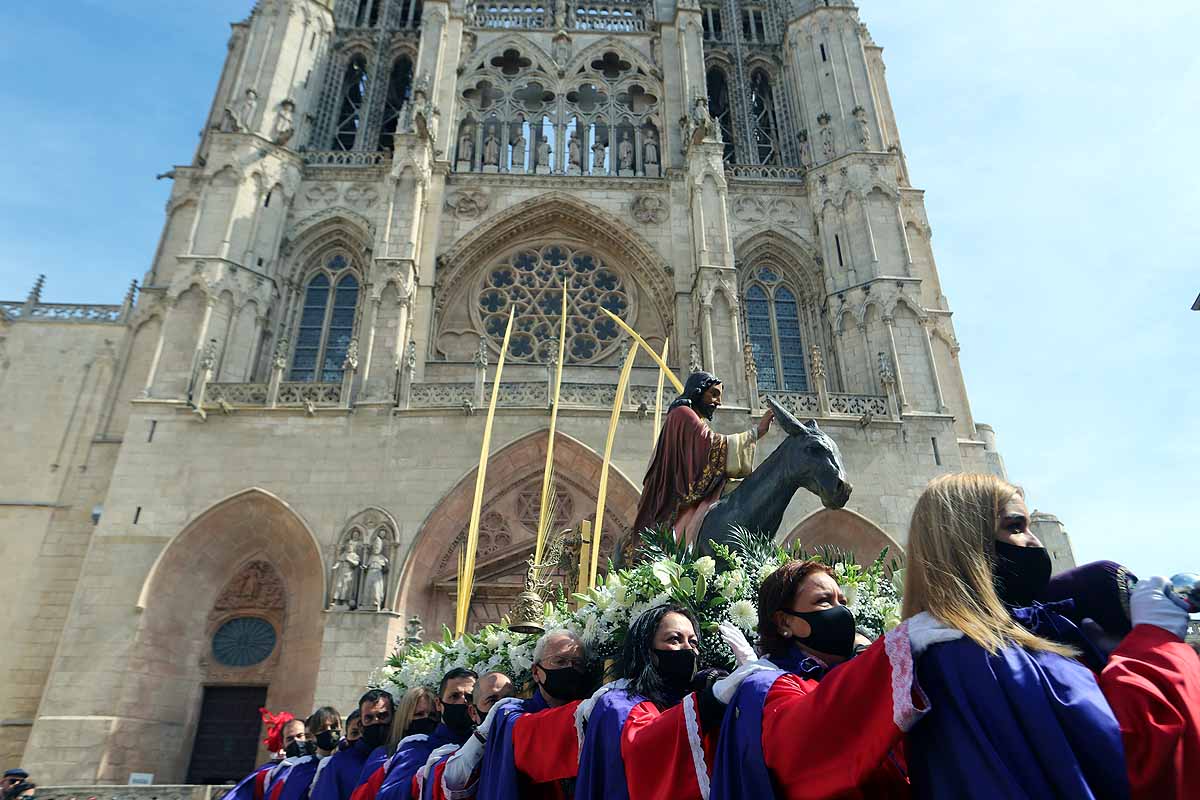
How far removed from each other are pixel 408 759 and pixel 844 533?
37.0ft

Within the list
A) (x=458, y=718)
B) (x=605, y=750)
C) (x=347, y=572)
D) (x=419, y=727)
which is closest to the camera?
(x=605, y=750)

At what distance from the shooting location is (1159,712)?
1.40 meters

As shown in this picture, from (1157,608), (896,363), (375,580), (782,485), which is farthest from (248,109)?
(1157,608)

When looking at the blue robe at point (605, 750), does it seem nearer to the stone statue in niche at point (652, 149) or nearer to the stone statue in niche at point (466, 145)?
the stone statue in niche at point (652, 149)

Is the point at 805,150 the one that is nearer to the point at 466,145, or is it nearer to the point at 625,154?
the point at 625,154

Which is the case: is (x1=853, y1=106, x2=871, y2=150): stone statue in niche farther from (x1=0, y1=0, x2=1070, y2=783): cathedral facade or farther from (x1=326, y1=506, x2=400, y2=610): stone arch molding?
(x1=326, y1=506, x2=400, y2=610): stone arch molding

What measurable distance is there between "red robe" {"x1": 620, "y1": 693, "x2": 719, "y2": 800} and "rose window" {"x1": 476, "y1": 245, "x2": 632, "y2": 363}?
14.6 metres

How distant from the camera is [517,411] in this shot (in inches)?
548

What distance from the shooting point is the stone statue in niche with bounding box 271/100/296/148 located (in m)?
17.4

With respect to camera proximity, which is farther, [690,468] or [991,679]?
[690,468]

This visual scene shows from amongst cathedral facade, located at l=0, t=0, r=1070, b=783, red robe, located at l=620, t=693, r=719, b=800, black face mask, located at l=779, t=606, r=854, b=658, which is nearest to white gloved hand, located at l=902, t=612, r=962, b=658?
black face mask, located at l=779, t=606, r=854, b=658

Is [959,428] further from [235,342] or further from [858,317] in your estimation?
[235,342]

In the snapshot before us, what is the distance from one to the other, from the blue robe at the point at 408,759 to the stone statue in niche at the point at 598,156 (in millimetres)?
17029

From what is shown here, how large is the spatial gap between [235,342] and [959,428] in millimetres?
15010
